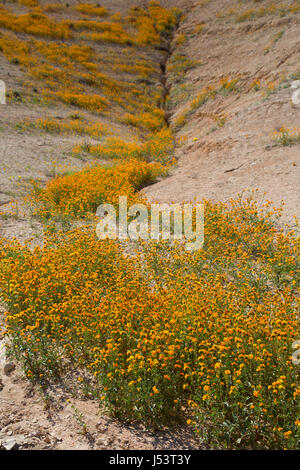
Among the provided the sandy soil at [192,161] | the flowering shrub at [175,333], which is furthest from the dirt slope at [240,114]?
the flowering shrub at [175,333]

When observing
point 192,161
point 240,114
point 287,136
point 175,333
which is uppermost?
point 240,114

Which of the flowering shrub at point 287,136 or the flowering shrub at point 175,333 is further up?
the flowering shrub at point 287,136

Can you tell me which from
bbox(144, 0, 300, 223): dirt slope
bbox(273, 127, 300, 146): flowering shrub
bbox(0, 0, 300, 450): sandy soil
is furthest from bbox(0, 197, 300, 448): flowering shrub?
bbox(273, 127, 300, 146): flowering shrub

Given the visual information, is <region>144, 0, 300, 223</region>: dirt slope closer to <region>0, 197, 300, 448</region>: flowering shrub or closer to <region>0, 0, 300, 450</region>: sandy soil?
<region>0, 0, 300, 450</region>: sandy soil

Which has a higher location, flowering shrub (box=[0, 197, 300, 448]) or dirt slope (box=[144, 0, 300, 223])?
dirt slope (box=[144, 0, 300, 223])

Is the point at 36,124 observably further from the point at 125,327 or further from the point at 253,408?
the point at 253,408

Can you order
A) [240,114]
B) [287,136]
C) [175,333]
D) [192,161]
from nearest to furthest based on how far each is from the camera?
1. [175,333]
2. [287,136]
3. [192,161]
4. [240,114]

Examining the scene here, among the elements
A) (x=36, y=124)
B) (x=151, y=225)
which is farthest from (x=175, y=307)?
(x=36, y=124)

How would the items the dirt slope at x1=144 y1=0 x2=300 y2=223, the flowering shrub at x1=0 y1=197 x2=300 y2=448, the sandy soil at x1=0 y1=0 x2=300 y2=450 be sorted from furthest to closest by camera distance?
the dirt slope at x1=144 y1=0 x2=300 y2=223, the sandy soil at x1=0 y1=0 x2=300 y2=450, the flowering shrub at x1=0 y1=197 x2=300 y2=448

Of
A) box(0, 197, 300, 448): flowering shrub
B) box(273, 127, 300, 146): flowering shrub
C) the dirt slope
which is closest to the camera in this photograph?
box(0, 197, 300, 448): flowering shrub

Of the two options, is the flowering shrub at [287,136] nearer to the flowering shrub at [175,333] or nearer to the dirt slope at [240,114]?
the dirt slope at [240,114]

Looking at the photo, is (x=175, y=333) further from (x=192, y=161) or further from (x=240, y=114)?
(x=240, y=114)

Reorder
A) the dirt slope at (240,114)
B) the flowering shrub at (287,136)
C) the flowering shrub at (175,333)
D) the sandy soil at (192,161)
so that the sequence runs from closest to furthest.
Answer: the flowering shrub at (175,333) → the sandy soil at (192,161) → the dirt slope at (240,114) → the flowering shrub at (287,136)

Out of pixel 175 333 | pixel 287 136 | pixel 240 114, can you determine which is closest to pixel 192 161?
pixel 240 114
